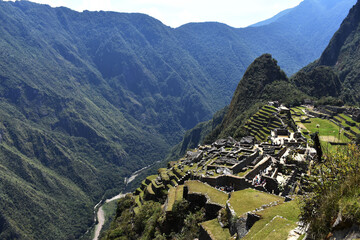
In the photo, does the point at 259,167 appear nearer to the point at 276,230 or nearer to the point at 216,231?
the point at 216,231

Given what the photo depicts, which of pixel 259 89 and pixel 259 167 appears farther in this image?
pixel 259 89

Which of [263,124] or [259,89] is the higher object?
[259,89]

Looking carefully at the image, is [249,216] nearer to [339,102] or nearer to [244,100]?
[339,102]

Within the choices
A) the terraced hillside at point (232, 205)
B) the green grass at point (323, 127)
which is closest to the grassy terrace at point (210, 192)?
the terraced hillside at point (232, 205)

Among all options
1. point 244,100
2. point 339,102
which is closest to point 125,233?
point 339,102

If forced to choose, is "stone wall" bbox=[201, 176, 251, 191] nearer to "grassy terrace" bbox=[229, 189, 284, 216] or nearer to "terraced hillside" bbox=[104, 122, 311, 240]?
"terraced hillside" bbox=[104, 122, 311, 240]

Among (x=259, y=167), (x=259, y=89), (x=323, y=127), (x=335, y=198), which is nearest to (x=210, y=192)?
(x=259, y=167)

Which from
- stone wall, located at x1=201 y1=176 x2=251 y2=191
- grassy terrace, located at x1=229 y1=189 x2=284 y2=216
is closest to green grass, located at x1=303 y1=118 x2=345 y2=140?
stone wall, located at x1=201 y1=176 x2=251 y2=191
